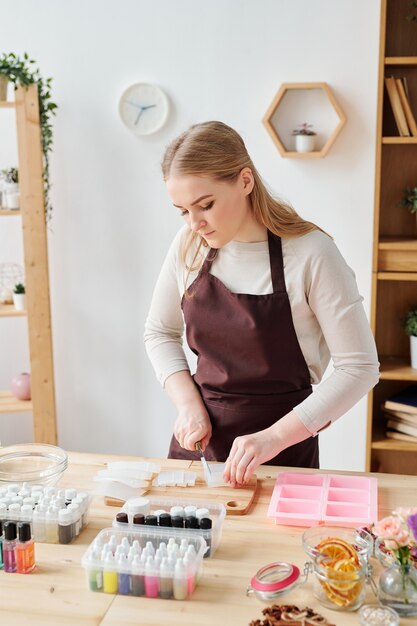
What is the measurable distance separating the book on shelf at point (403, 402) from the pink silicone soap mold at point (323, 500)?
1.54 metres

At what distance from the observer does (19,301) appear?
3.54 m

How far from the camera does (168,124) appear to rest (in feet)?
11.6

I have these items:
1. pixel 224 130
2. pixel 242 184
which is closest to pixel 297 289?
pixel 242 184

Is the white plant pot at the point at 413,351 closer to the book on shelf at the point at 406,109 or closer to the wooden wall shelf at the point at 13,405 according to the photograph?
the book on shelf at the point at 406,109

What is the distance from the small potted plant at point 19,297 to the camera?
353 cm

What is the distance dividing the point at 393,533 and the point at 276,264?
88 centimetres

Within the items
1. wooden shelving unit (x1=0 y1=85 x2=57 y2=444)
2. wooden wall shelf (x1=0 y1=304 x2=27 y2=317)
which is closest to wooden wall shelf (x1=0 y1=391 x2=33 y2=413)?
wooden shelving unit (x1=0 y1=85 x2=57 y2=444)

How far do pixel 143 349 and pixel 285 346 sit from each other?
1847 millimetres

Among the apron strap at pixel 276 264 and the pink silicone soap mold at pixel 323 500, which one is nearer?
the pink silicone soap mold at pixel 323 500

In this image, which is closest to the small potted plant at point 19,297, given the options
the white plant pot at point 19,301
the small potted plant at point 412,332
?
the white plant pot at point 19,301

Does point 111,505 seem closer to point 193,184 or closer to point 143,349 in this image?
point 193,184

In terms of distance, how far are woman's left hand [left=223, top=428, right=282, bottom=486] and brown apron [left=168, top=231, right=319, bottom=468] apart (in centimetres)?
26

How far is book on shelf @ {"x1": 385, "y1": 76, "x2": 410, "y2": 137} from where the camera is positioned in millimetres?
3145

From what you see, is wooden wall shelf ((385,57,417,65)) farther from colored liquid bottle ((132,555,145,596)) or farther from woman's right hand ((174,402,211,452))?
colored liquid bottle ((132,555,145,596))
